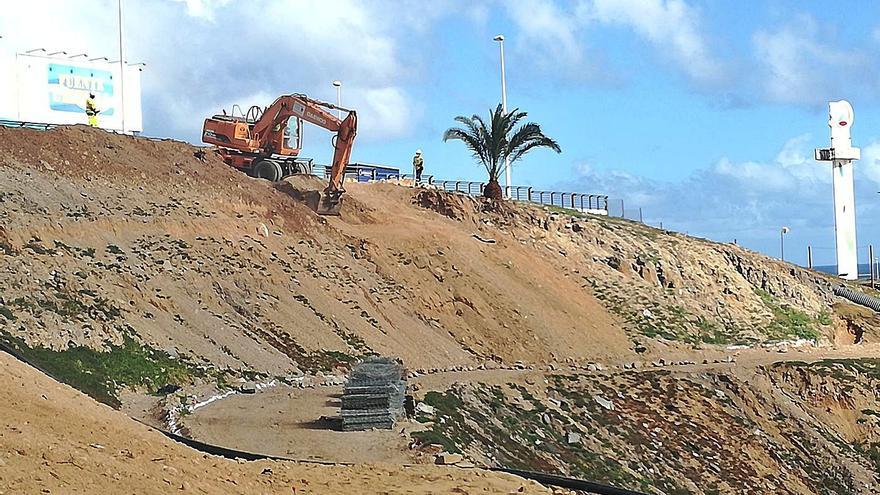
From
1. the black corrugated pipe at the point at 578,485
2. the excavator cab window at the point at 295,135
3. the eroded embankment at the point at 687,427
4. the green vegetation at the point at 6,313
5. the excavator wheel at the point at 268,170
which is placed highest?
the excavator cab window at the point at 295,135

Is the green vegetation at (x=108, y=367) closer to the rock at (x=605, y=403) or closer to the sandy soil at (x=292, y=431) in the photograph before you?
the sandy soil at (x=292, y=431)

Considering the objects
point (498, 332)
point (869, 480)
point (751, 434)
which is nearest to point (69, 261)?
point (498, 332)

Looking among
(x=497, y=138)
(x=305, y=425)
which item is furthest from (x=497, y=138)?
(x=305, y=425)

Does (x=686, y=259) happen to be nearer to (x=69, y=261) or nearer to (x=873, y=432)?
(x=873, y=432)

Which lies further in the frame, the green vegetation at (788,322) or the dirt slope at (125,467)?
the green vegetation at (788,322)

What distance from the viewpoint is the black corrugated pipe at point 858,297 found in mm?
51562

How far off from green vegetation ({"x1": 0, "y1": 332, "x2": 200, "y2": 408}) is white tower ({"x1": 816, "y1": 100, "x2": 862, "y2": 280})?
4702cm

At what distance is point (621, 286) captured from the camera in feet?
142

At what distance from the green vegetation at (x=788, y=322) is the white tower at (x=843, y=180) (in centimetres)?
1595

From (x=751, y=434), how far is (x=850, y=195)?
1488 inches

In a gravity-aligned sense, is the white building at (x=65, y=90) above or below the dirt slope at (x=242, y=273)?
above

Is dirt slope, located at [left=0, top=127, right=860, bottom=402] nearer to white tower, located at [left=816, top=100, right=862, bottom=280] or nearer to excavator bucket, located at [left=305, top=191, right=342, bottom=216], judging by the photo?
excavator bucket, located at [left=305, top=191, right=342, bottom=216]

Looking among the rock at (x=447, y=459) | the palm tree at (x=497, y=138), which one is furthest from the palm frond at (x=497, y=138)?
the rock at (x=447, y=459)

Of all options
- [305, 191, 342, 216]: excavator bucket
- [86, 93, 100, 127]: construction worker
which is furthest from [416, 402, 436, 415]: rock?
[86, 93, 100, 127]: construction worker
